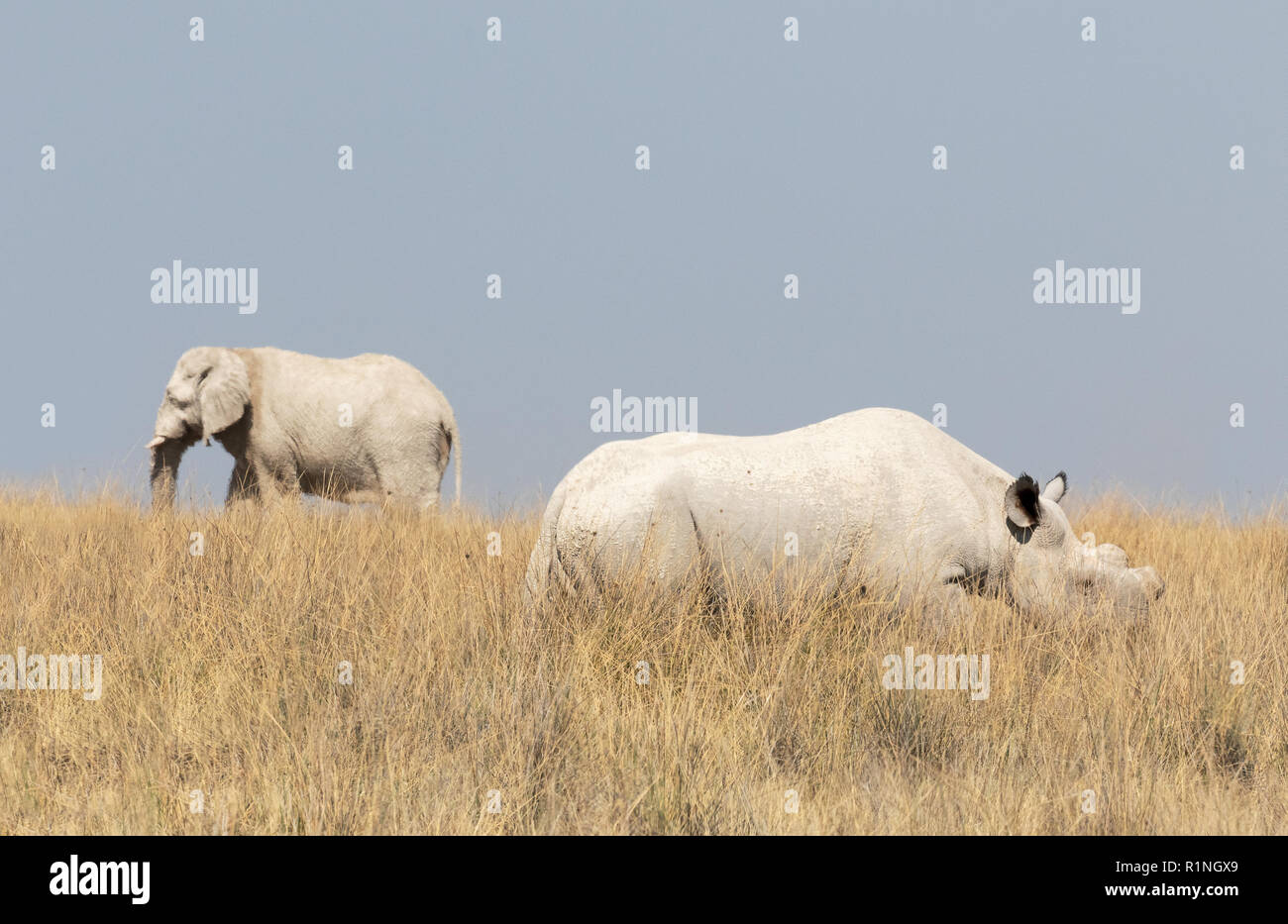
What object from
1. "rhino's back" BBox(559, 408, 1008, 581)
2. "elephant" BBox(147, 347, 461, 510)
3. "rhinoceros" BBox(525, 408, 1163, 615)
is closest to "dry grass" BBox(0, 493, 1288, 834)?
"rhinoceros" BBox(525, 408, 1163, 615)

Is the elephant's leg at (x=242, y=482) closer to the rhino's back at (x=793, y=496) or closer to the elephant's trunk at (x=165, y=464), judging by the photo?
the elephant's trunk at (x=165, y=464)

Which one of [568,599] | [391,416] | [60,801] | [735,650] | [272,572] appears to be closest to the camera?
[60,801]

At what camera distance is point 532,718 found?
478cm

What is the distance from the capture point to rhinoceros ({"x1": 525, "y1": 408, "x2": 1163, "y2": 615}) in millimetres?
6105

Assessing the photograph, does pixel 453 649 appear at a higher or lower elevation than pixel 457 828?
higher

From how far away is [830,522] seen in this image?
6270 mm

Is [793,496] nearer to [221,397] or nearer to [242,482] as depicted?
[221,397]

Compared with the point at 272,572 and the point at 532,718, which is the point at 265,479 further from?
the point at 532,718

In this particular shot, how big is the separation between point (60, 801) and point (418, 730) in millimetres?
1424

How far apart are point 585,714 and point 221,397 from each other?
9.75 m

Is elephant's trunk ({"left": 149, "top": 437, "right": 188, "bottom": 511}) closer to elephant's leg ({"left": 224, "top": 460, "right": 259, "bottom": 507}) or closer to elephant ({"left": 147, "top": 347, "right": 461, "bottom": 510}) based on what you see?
elephant ({"left": 147, "top": 347, "right": 461, "bottom": 510})

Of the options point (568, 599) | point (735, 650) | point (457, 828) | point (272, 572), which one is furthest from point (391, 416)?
point (457, 828)

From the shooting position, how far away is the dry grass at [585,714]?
4262 mm
